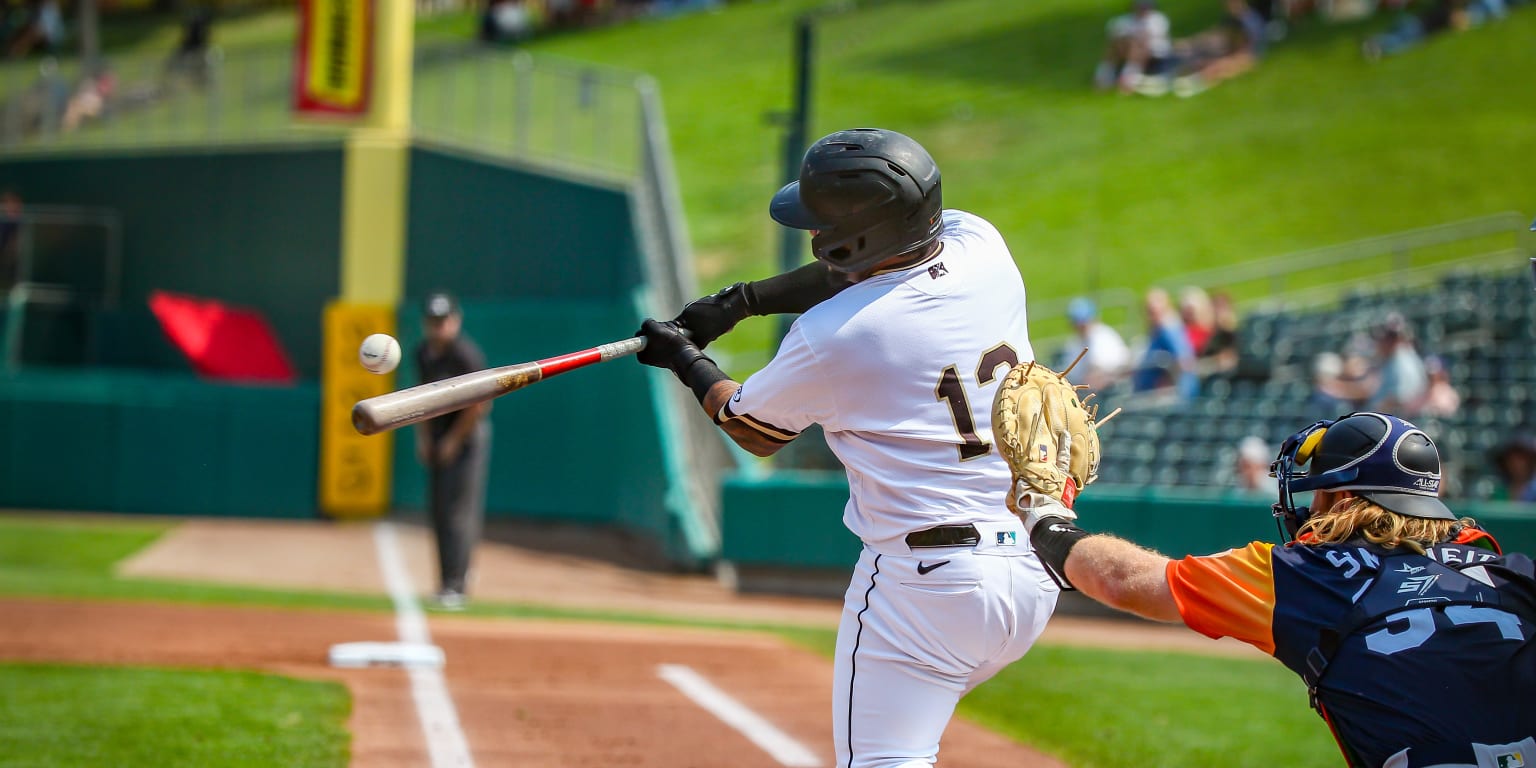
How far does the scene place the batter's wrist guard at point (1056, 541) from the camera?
3.27 metres

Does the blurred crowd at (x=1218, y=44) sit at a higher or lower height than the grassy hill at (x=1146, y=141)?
higher

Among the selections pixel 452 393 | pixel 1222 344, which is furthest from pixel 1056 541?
pixel 1222 344

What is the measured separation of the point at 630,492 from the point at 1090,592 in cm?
1249

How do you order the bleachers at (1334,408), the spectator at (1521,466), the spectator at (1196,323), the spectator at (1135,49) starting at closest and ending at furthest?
the spectator at (1521,466)
the bleachers at (1334,408)
the spectator at (1196,323)
the spectator at (1135,49)

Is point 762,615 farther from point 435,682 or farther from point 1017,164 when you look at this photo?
point 1017,164

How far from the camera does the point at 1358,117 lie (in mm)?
24516

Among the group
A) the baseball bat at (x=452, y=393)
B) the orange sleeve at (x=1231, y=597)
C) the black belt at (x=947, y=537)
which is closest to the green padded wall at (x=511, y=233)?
the baseball bat at (x=452, y=393)

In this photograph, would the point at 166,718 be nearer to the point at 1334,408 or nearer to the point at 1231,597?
the point at 1231,597

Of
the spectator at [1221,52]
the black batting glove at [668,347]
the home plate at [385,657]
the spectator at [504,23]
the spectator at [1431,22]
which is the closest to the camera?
the black batting glove at [668,347]

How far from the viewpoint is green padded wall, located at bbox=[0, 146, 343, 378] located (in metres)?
19.6

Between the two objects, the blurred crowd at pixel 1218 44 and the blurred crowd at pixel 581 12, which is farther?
the blurred crowd at pixel 581 12

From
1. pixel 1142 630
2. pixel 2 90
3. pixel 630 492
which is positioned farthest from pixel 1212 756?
pixel 2 90

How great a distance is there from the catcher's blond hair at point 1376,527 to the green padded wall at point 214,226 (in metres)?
17.8

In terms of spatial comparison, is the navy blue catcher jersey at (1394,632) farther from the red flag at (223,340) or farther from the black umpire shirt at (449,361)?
the red flag at (223,340)
